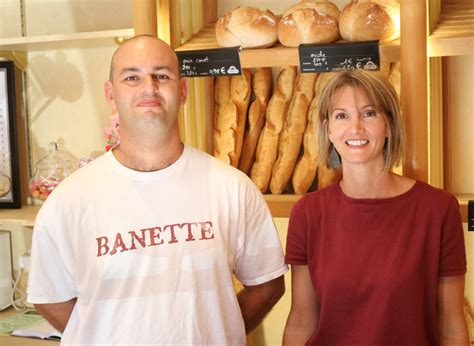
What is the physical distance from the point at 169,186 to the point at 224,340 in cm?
36

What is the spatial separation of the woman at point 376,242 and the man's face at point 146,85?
1.22 feet

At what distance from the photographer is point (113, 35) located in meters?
2.13

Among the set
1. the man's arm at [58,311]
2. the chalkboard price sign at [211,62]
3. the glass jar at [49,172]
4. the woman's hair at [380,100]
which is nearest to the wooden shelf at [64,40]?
the chalkboard price sign at [211,62]

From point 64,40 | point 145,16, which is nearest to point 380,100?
point 145,16

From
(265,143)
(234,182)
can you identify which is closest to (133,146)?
(234,182)

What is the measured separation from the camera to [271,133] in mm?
2084

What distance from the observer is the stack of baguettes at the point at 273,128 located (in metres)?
2.04

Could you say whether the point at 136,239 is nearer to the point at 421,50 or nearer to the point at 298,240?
the point at 298,240

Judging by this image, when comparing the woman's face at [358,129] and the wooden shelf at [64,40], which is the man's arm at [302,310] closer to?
the woman's face at [358,129]

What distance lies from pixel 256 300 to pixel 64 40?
1.11 metres

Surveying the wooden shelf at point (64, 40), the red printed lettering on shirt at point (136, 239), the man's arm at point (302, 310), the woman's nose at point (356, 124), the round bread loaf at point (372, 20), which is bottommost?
the man's arm at point (302, 310)

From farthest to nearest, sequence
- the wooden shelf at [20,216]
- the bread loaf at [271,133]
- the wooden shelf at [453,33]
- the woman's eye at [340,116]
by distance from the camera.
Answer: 1. the wooden shelf at [20,216]
2. the bread loaf at [271,133]
3. the wooden shelf at [453,33]
4. the woman's eye at [340,116]

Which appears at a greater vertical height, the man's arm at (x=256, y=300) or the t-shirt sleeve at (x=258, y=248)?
the t-shirt sleeve at (x=258, y=248)

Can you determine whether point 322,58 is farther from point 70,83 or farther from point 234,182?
point 70,83
